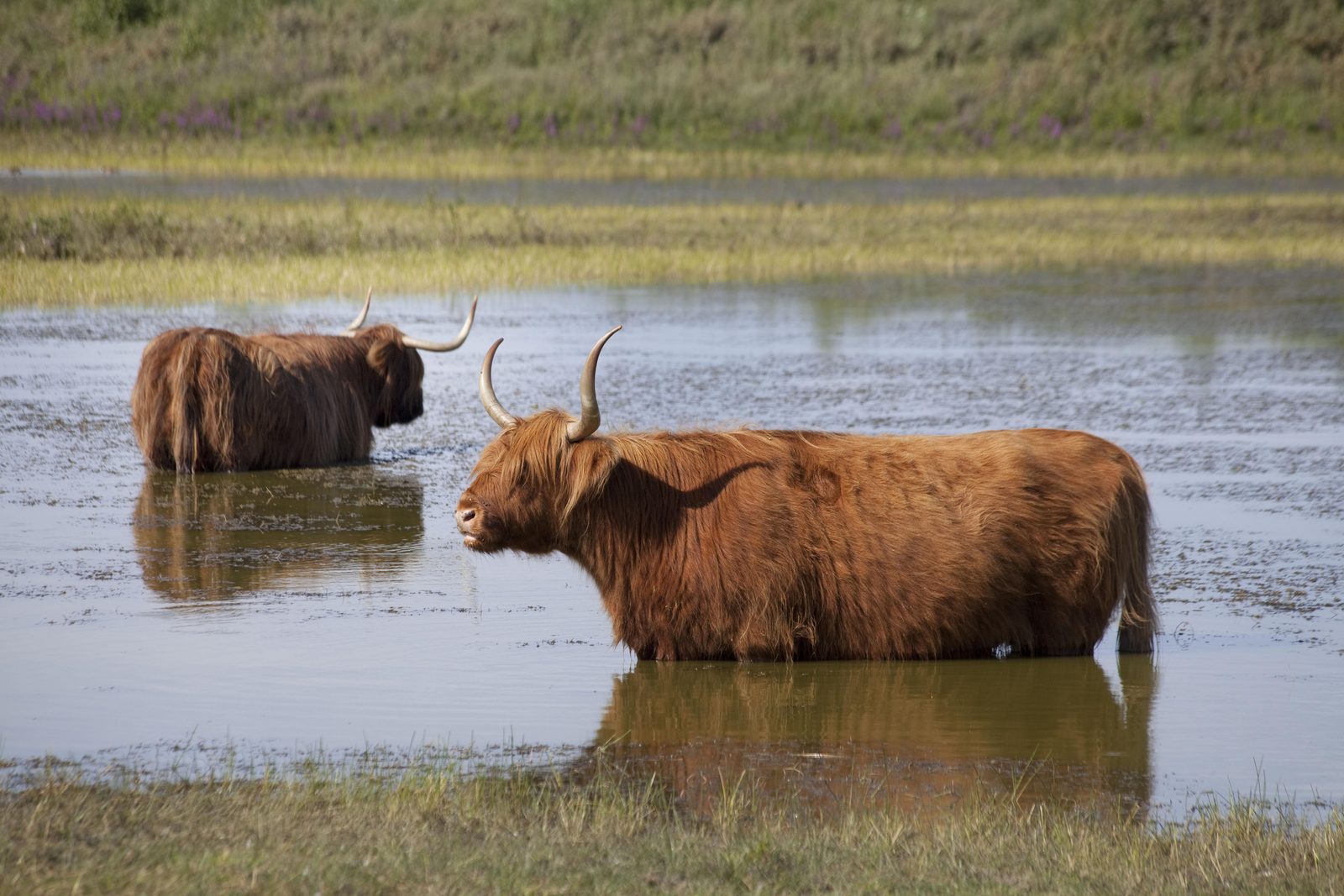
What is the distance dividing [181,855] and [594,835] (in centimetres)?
95

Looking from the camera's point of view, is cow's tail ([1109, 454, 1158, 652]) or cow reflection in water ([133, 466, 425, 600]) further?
cow reflection in water ([133, 466, 425, 600])

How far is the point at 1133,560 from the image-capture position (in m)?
6.46

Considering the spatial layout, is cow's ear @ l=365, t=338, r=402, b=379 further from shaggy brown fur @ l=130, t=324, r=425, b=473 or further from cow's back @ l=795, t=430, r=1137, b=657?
cow's back @ l=795, t=430, r=1137, b=657

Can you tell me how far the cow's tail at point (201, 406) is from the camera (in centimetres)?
957

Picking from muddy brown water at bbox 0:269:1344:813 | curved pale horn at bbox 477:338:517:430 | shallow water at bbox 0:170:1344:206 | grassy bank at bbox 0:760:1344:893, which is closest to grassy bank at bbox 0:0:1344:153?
shallow water at bbox 0:170:1344:206

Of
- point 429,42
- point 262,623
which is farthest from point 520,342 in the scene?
point 429,42

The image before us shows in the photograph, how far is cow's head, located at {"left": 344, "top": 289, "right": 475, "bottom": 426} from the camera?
1086 centimetres

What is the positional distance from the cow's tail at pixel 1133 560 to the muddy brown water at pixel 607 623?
142 millimetres

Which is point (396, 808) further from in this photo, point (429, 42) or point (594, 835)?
point (429, 42)

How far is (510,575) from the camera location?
25.5 ft

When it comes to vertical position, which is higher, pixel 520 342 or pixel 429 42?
pixel 429 42

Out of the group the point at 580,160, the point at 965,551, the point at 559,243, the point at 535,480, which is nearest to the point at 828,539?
the point at 965,551

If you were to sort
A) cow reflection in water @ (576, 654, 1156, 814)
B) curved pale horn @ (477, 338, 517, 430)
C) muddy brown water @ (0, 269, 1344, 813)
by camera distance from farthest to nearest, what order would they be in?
curved pale horn @ (477, 338, 517, 430), muddy brown water @ (0, 269, 1344, 813), cow reflection in water @ (576, 654, 1156, 814)

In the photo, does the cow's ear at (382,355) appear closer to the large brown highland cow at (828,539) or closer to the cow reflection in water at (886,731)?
the large brown highland cow at (828,539)
